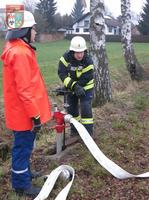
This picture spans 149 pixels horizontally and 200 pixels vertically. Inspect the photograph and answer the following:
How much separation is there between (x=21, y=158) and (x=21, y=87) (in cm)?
97

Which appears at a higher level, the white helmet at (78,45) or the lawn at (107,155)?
the white helmet at (78,45)

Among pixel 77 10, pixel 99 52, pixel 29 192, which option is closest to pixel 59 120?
pixel 29 192

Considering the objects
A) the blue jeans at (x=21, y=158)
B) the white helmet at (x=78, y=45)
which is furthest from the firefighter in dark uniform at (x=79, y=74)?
the blue jeans at (x=21, y=158)

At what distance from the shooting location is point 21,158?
5.30 meters

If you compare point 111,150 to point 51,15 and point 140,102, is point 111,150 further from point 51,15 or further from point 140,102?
point 51,15

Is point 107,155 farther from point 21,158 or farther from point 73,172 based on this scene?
point 21,158

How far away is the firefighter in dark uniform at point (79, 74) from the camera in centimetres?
694

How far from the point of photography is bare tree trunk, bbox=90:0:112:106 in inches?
409

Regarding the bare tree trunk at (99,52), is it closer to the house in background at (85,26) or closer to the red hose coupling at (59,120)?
the red hose coupling at (59,120)

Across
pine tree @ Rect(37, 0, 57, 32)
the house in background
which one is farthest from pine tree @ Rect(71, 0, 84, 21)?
pine tree @ Rect(37, 0, 57, 32)

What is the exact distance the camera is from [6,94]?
5227 millimetres

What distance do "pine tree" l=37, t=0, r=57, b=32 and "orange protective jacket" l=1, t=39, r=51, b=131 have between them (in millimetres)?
68139

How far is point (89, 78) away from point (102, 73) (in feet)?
11.2

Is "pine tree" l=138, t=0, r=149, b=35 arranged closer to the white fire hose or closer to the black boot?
the white fire hose
